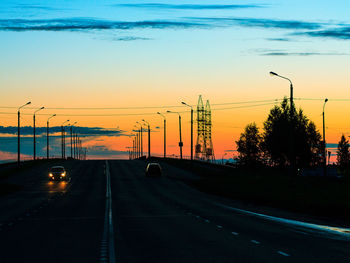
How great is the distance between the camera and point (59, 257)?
1409cm

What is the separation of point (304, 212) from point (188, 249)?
14.7 metres

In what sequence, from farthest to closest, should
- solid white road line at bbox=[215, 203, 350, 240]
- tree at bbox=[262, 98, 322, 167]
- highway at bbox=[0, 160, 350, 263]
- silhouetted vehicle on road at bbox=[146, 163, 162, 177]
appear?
tree at bbox=[262, 98, 322, 167], silhouetted vehicle on road at bbox=[146, 163, 162, 177], solid white road line at bbox=[215, 203, 350, 240], highway at bbox=[0, 160, 350, 263]

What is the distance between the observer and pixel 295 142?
127m

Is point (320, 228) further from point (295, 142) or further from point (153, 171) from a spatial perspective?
point (295, 142)

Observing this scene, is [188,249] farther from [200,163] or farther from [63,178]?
[200,163]

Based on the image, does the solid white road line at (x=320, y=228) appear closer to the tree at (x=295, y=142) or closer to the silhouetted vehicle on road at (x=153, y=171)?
the silhouetted vehicle on road at (x=153, y=171)

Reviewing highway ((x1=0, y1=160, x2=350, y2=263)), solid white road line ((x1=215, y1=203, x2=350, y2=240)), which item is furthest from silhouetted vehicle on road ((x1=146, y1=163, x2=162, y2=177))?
solid white road line ((x1=215, y1=203, x2=350, y2=240))

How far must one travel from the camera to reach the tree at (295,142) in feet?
411

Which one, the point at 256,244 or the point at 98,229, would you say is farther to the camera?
the point at 98,229

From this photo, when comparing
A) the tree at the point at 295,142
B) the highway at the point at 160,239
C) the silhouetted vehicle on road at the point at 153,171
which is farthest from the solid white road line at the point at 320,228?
the tree at the point at 295,142

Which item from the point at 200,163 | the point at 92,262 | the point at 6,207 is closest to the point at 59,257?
the point at 92,262

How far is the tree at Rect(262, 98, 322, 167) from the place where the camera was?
411ft

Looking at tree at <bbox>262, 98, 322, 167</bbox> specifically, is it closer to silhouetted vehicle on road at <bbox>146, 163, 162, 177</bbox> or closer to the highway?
silhouetted vehicle on road at <bbox>146, 163, 162, 177</bbox>

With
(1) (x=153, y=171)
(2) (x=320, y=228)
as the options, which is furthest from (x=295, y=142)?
(2) (x=320, y=228)
